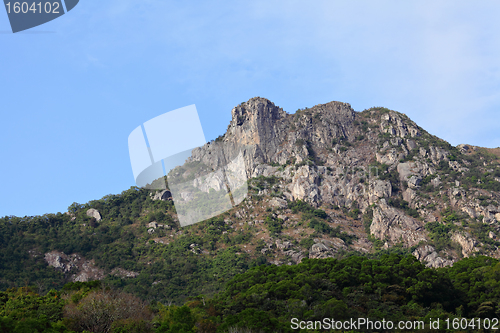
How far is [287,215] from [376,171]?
1757 centimetres

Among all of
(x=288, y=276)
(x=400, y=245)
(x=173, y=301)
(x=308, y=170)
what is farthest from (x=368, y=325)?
(x=308, y=170)

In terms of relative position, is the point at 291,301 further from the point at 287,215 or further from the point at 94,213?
the point at 94,213

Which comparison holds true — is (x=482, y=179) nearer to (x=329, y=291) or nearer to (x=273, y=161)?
Result: (x=273, y=161)

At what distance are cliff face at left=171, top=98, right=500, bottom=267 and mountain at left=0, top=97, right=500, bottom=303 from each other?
0.64 feet

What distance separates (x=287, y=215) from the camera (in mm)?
72312

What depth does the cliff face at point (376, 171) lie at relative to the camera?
6412 centimetres

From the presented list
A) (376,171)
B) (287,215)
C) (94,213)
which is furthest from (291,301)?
(94,213)

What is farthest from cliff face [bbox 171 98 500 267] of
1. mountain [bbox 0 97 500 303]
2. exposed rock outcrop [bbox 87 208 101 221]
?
exposed rock outcrop [bbox 87 208 101 221]

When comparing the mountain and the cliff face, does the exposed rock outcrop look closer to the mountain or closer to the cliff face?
the mountain

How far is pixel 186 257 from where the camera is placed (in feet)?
213

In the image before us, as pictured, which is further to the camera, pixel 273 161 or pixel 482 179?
pixel 273 161

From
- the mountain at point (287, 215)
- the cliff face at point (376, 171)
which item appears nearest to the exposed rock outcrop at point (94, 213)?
the mountain at point (287, 215)

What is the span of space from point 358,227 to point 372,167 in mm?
13192

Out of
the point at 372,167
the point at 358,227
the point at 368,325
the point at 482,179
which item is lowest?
the point at 368,325
